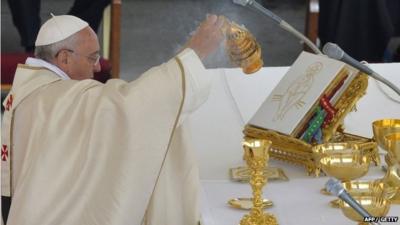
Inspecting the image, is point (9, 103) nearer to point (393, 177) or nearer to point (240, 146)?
point (240, 146)

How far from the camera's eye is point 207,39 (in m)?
2.59

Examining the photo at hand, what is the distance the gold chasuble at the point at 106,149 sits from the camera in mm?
2537

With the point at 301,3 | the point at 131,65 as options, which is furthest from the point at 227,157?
the point at 301,3

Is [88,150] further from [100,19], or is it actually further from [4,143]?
[100,19]

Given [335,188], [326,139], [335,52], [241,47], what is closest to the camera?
[335,188]

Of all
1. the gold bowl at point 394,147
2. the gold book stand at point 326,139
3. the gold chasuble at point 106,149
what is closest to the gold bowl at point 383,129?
the gold bowl at point 394,147

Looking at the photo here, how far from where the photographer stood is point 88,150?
2566 millimetres

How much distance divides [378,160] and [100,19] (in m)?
3.04

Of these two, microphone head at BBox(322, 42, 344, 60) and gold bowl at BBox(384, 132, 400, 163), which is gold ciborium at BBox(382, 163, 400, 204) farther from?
microphone head at BBox(322, 42, 344, 60)

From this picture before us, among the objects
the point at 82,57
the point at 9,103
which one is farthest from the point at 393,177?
the point at 9,103

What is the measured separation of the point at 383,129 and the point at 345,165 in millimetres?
274

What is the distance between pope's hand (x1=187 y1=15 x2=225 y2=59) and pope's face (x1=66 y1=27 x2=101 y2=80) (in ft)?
1.21

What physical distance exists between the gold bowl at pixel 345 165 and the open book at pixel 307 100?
1.44 ft

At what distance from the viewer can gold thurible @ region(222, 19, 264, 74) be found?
8.82 ft
